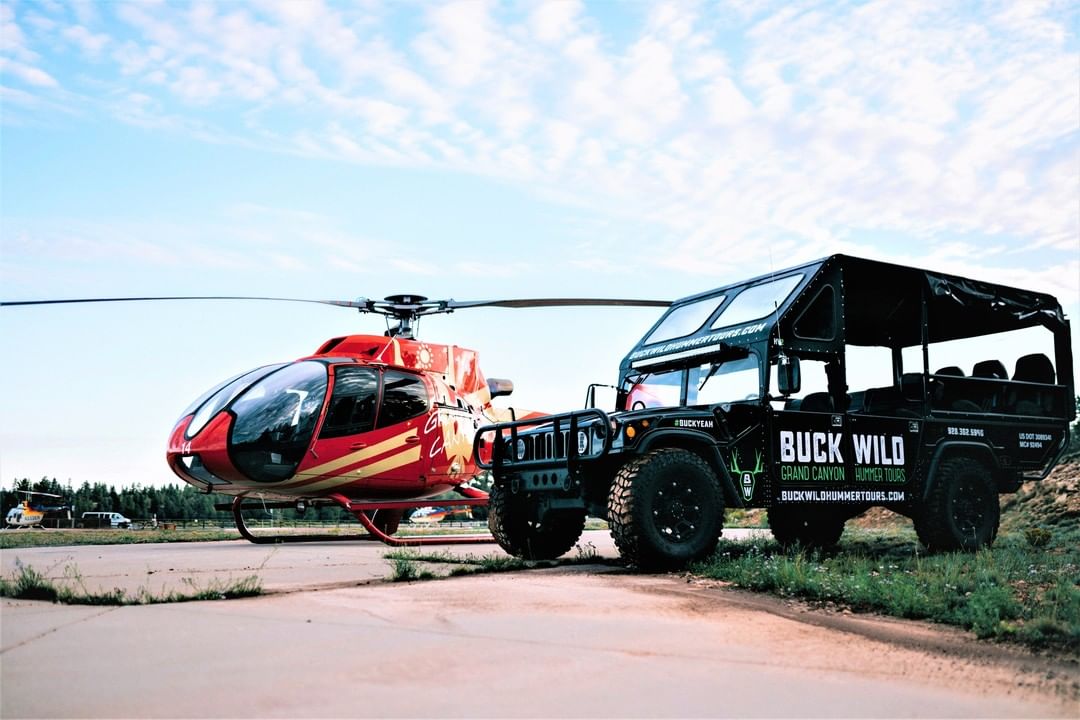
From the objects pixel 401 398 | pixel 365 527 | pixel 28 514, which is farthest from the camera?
pixel 28 514

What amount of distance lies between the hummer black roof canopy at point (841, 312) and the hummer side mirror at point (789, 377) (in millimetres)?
368

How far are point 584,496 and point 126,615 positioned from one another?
4077mm

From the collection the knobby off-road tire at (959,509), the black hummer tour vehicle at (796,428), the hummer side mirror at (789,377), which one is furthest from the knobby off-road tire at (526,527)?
the knobby off-road tire at (959,509)

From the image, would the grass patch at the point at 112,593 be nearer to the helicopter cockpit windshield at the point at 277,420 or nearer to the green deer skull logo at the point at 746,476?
the green deer skull logo at the point at 746,476

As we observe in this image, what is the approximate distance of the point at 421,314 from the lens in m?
16.0

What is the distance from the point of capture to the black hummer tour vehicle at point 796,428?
25.8ft

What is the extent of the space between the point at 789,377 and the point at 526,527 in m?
2.90

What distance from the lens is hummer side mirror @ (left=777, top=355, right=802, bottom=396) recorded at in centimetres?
834

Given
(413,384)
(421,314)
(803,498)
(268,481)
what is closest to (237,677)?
(803,498)

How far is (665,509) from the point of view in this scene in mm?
7727

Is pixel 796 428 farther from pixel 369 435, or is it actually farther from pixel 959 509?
pixel 369 435

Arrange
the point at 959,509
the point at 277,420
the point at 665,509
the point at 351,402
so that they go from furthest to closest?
the point at 351,402 → the point at 277,420 → the point at 959,509 → the point at 665,509

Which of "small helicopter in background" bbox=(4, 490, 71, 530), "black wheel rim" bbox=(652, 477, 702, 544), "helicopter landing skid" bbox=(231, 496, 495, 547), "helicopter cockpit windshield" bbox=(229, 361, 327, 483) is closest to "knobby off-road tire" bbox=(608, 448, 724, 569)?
"black wheel rim" bbox=(652, 477, 702, 544)

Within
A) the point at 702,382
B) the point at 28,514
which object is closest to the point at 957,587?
the point at 702,382
